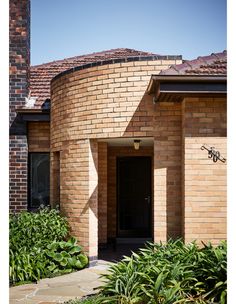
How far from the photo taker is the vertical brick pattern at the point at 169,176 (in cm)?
691

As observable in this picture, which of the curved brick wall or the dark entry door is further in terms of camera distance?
the dark entry door

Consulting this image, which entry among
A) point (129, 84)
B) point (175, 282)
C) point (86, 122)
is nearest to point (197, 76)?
point (129, 84)

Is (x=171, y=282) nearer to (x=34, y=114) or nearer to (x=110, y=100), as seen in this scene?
(x=110, y=100)

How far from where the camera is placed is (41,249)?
7438 millimetres

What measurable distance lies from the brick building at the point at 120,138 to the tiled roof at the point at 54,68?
0.11 metres

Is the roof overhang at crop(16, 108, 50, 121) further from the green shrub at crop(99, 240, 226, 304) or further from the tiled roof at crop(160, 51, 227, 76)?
the green shrub at crop(99, 240, 226, 304)

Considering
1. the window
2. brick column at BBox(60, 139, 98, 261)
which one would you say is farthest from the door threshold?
brick column at BBox(60, 139, 98, 261)

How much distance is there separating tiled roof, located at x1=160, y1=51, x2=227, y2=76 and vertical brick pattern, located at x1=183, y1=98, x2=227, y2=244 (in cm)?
52

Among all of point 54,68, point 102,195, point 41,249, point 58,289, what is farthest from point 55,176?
point 54,68

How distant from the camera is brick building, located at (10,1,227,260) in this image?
21.2 ft

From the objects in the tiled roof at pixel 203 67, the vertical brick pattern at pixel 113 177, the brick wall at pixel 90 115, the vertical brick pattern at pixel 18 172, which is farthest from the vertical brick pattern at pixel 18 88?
the tiled roof at pixel 203 67

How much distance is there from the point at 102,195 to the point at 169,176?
11.2 feet

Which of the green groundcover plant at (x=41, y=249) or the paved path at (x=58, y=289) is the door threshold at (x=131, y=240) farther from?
the paved path at (x=58, y=289)

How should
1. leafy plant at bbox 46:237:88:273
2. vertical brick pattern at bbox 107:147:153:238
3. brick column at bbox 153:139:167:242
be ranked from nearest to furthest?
1. brick column at bbox 153:139:167:242
2. leafy plant at bbox 46:237:88:273
3. vertical brick pattern at bbox 107:147:153:238
